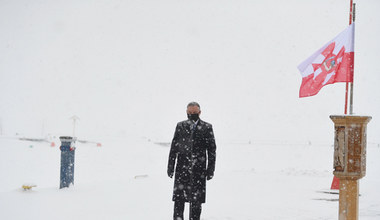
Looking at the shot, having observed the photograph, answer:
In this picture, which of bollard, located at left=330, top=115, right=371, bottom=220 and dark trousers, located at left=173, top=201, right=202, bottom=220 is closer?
bollard, located at left=330, top=115, right=371, bottom=220

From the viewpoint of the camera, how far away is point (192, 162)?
4738 mm

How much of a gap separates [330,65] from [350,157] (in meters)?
4.03

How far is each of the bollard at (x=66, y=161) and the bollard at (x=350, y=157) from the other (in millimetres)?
6110

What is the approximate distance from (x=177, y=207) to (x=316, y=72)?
4713 millimetres

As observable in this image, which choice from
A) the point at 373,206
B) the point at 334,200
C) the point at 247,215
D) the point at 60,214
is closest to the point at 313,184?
the point at 334,200

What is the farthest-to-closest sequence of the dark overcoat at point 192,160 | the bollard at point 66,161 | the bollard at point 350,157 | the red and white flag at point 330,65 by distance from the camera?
the bollard at point 66,161 < the red and white flag at point 330,65 < the dark overcoat at point 192,160 < the bollard at point 350,157

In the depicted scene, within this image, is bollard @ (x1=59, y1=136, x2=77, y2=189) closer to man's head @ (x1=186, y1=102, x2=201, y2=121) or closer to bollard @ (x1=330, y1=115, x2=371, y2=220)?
man's head @ (x1=186, y1=102, x2=201, y2=121)

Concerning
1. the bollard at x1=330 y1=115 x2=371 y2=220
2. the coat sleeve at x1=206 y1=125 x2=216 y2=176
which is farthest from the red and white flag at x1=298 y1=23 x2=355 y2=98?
the coat sleeve at x1=206 y1=125 x2=216 y2=176

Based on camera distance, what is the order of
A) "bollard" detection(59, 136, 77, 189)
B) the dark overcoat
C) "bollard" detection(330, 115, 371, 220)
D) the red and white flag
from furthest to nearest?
1. "bollard" detection(59, 136, 77, 189)
2. the red and white flag
3. the dark overcoat
4. "bollard" detection(330, 115, 371, 220)

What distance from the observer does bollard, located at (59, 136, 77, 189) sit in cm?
806

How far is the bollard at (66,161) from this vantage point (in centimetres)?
806

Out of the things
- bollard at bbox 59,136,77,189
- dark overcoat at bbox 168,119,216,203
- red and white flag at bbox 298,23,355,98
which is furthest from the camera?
bollard at bbox 59,136,77,189

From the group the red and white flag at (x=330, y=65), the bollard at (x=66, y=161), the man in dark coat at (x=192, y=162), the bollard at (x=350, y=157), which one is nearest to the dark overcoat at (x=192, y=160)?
the man in dark coat at (x=192, y=162)

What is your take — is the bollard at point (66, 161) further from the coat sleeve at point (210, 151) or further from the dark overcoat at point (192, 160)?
the coat sleeve at point (210, 151)
